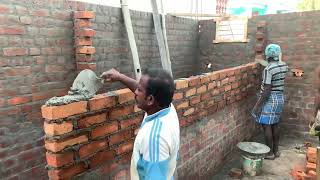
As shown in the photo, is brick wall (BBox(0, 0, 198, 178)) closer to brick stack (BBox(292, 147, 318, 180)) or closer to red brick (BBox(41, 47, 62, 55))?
red brick (BBox(41, 47, 62, 55))

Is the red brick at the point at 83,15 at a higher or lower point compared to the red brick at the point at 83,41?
higher

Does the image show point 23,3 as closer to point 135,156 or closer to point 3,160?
point 3,160

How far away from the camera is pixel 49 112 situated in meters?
1.89

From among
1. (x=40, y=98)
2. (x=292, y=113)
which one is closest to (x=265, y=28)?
(x=292, y=113)

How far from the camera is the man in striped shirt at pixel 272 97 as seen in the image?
4.70 meters

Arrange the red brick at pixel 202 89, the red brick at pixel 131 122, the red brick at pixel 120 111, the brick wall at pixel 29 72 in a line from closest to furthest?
1. the red brick at pixel 120 111
2. the red brick at pixel 131 122
3. the brick wall at pixel 29 72
4. the red brick at pixel 202 89

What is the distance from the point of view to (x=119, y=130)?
2.40 metres

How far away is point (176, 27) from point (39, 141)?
3705 millimetres

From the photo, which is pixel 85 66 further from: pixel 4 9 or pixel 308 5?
pixel 308 5

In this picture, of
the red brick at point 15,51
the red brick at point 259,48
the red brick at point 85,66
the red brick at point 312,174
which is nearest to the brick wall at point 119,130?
the red brick at point 312,174

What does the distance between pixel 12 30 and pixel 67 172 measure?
1943 millimetres

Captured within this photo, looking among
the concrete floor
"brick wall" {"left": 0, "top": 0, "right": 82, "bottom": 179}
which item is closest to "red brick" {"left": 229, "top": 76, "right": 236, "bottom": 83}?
the concrete floor

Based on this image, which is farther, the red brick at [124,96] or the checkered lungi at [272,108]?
the checkered lungi at [272,108]

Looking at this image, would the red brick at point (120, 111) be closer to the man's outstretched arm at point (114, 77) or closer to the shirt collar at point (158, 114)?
the man's outstretched arm at point (114, 77)
